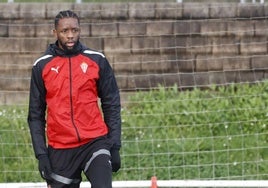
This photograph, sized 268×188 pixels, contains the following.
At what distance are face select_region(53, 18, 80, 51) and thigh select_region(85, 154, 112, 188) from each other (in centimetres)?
69

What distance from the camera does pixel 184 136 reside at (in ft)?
29.1

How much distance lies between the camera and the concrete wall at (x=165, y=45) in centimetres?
950

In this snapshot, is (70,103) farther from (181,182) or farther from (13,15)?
(13,15)

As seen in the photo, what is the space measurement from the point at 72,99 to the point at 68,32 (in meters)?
0.40

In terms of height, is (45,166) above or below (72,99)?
below

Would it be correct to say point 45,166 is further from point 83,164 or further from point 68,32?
point 68,32

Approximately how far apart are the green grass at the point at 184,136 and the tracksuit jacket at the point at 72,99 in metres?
3.07

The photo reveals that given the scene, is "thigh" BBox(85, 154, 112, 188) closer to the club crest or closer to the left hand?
the left hand

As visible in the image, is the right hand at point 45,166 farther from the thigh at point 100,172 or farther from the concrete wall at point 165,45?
the concrete wall at point 165,45

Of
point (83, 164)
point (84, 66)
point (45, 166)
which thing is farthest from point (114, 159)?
point (84, 66)

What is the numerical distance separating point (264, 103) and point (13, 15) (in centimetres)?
292

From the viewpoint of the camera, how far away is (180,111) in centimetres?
911

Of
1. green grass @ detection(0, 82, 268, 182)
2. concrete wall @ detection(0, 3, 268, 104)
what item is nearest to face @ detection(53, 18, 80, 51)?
green grass @ detection(0, 82, 268, 182)

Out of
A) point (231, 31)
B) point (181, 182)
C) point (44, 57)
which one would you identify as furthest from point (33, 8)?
point (44, 57)
